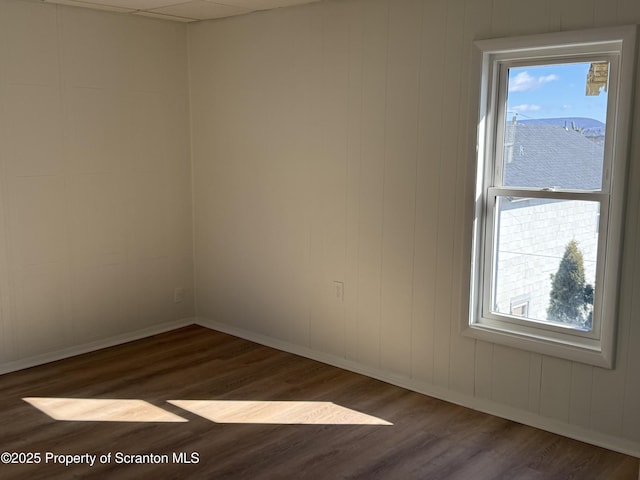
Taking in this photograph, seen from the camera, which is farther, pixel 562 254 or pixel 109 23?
pixel 109 23

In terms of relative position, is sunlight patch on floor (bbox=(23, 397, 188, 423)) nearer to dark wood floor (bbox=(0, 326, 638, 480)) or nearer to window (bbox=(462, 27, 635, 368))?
dark wood floor (bbox=(0, 326, 638, 480))

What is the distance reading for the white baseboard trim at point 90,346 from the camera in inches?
174

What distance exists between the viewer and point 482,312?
151 inches

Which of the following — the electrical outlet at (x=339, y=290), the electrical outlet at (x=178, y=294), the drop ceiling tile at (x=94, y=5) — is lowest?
the electrical outlet at (x=178, y=294)

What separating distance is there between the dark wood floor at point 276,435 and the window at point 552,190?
0.52 m

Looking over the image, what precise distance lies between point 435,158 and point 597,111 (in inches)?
35.7

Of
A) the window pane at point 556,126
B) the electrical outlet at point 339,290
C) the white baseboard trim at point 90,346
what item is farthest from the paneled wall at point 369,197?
the white baseboard trim at point 90,346

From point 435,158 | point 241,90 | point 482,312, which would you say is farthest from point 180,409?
point 241,90

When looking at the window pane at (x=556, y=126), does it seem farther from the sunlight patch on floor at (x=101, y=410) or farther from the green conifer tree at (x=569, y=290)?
the sunlight patch on floor at (x=101, y=410)

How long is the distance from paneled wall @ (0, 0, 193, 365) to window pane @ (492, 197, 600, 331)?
2.64 metres

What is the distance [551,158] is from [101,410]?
2810 millimetres

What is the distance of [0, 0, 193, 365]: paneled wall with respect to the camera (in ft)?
14.2

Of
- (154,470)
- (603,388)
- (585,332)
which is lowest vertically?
(154,470)

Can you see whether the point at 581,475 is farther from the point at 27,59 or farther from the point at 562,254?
the point at 27,59
